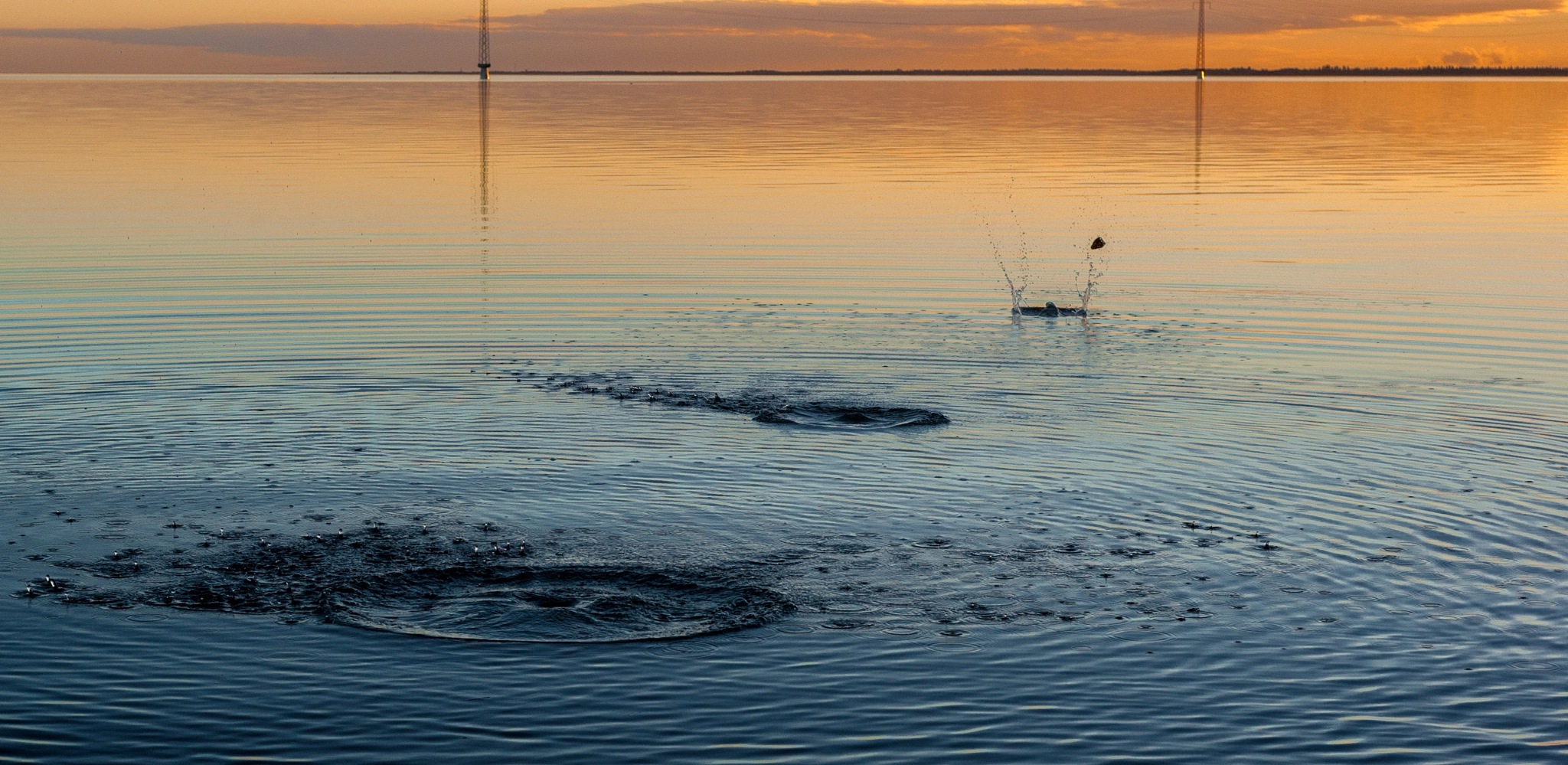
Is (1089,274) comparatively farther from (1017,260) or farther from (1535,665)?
(1535,665)

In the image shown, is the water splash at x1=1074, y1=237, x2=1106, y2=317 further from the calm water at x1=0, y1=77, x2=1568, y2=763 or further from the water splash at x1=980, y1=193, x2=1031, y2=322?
the water splash at x1=980, y1=193, x2=1031, y2=322

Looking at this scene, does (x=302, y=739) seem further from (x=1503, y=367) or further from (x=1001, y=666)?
(x=1503, y=367)

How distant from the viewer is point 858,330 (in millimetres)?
32562

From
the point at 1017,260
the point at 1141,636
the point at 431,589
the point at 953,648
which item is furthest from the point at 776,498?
the point at 1017,260

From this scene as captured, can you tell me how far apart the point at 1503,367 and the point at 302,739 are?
2321 centimetres

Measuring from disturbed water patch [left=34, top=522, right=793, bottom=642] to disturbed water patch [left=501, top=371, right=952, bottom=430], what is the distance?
7438 mm

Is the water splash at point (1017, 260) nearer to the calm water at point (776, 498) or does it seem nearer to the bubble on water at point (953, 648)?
the calm water at point (776, 498)

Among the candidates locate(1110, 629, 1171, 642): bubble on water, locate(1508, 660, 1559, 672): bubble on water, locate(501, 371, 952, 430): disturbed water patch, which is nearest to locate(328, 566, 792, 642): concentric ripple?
locate(1110, 629, 1171, 642): bubble on water

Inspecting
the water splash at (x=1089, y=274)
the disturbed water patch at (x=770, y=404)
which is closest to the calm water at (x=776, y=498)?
the disturbed water patch at (x=770, y=404)

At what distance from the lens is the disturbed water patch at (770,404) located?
24547 mm

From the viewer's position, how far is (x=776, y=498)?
1998cm

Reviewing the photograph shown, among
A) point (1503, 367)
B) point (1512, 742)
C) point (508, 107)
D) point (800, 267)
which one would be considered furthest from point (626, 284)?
point (508, 107)

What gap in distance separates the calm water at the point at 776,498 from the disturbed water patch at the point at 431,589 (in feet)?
0.22

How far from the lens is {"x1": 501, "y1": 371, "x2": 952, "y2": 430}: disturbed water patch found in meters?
24.5
